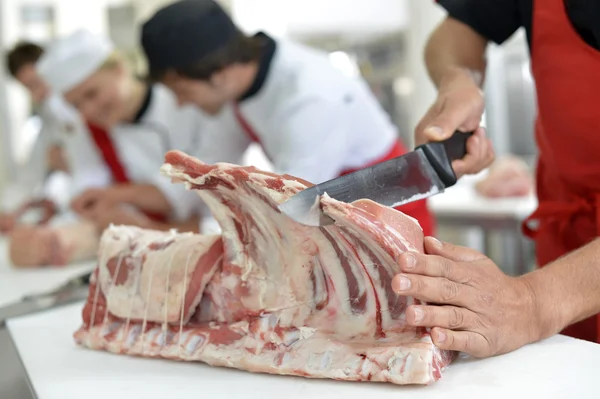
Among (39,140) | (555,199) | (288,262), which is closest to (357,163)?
(555,199)

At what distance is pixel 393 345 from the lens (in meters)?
0.81

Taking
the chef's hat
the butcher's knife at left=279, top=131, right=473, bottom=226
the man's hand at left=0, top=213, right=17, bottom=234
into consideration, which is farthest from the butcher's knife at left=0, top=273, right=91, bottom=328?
the man's hand at left=0, top=213, right=17, bottom=234

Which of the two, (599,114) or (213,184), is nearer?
(213,184)

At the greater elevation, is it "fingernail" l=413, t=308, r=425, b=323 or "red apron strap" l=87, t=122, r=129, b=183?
"fingernail" l=413, t=308, r=425, b=323

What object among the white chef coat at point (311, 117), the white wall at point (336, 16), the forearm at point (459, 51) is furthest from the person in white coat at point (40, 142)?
the forearm at point (459, 51)

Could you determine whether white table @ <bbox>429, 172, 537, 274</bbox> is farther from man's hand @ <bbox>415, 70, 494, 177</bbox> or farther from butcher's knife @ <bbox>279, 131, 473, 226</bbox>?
butcher's knife @ <bbox>279, 131, 473, 226</bbox>

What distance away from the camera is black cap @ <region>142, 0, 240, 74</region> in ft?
5.84

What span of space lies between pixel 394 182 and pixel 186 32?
1011 millimetres

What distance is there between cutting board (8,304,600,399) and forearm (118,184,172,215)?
1.32 m

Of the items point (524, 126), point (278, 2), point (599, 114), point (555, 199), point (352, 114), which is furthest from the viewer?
point (278, 2)

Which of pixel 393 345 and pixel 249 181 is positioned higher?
pixel 249 181

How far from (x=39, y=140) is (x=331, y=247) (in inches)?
123

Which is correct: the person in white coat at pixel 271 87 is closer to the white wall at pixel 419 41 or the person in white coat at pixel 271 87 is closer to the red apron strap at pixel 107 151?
the red apron strap at pixel 107 151

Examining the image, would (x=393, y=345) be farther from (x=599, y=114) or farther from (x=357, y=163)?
(x=357, y=163)
